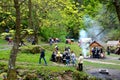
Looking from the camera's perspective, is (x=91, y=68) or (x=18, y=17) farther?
(x=91, y=68)

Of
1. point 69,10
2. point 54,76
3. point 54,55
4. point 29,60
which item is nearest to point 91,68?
point 54,55

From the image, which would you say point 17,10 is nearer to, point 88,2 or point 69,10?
point 69,10

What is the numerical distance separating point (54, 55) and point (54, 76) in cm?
986

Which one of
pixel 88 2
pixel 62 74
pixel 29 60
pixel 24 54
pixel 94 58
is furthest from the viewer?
pixel 94 58

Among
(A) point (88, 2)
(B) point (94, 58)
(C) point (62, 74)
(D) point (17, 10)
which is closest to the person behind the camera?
(D) point (17, 10)

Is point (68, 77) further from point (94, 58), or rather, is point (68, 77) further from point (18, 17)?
point (94, 58)

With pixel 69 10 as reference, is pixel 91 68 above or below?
below

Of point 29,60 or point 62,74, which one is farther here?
point 29,60

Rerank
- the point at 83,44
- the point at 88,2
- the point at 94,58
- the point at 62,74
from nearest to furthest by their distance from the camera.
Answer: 1. the point at 88,2
2. the point at 62,74
3. the point at 94,58
4. the point at 83,44

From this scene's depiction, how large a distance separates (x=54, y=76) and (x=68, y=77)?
1.85m

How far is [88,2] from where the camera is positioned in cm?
2677

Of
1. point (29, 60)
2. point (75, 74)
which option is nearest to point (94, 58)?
point (29, 60)

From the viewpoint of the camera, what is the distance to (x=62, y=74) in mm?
28984

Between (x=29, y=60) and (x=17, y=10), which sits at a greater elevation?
(x=17, y=10)
